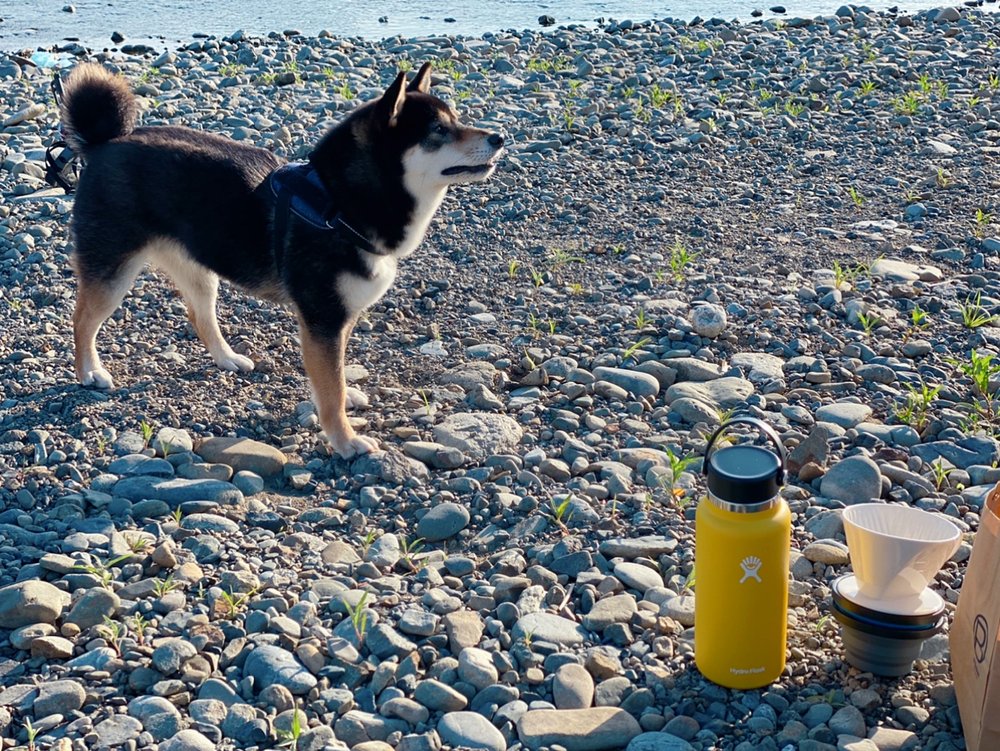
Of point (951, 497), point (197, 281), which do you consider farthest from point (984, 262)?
point (197, 281)

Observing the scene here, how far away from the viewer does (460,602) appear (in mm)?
3506

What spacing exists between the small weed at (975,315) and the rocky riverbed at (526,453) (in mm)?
45

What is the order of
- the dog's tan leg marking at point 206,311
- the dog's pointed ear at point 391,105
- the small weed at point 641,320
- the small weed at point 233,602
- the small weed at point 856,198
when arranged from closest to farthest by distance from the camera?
the small weed at point 233,602, the dog's pointed ear at point 391,105, the dog's tan leg marking at point 206,311, the small weed at point 641,320, the small weed at point 856,198

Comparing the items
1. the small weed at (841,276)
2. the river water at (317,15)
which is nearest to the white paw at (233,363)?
the small weed at (841,276)

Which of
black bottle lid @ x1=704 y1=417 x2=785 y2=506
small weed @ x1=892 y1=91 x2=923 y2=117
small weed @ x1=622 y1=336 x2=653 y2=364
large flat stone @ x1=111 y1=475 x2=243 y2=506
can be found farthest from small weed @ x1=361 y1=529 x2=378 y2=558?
small weed @ x1=892 y1=91 x2=923 y2=117

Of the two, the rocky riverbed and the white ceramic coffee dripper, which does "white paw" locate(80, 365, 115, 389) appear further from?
the white ceramic coffee dripper

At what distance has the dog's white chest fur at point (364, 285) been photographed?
14.8 feet

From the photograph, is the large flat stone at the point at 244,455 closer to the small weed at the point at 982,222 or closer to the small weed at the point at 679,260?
the small weed at the point at 679,260

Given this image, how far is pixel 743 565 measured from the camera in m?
2.93

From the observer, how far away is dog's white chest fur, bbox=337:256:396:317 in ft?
14.8

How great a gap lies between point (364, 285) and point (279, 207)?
0.48 metres

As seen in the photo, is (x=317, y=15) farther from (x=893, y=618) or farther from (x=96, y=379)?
(x=893, y=618)

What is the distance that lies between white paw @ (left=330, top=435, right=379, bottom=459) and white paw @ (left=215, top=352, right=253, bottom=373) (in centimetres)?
96

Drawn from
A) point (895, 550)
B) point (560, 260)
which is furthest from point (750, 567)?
point (560, 260)
